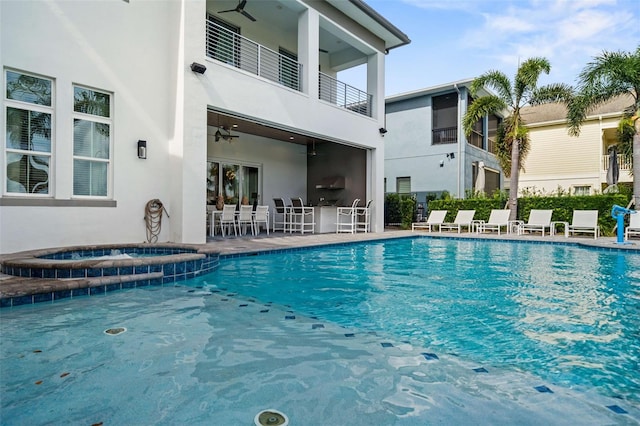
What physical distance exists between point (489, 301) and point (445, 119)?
615 inches

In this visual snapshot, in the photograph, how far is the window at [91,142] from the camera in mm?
6961

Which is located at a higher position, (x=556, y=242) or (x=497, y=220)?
(x=497, y=220)

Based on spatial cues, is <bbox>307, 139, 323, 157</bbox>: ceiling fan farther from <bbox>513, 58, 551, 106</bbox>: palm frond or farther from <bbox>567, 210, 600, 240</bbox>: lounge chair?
<bbox>567, 210, 600, 240</bbox>: lounge chair

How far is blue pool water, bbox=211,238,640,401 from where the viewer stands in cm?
263

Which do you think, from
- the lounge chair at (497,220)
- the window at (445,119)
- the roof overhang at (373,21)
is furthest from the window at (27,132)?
the window at (445,119)

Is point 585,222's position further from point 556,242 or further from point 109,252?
point 109,252

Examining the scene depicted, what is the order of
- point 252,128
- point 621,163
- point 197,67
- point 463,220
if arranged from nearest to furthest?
point 197,67 → point 252,128 → point 463,220 → point 621,163

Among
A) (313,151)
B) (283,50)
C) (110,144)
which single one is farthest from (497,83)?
(110,144)

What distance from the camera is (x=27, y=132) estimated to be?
6359mm

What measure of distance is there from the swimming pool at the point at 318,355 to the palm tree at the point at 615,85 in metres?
9.62

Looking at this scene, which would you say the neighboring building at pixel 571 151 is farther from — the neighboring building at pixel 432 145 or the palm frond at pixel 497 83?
the palm frond at pixel 497 83

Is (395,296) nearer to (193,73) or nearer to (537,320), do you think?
(537,320)

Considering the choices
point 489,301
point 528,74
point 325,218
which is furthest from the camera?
point 528,74

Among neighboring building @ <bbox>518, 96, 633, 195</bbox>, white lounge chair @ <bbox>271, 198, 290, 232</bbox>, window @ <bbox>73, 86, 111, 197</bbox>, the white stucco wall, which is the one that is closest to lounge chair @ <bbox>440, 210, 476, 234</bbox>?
white lounge chair @ <bbox>271, 198, 290, 232</bbox>
